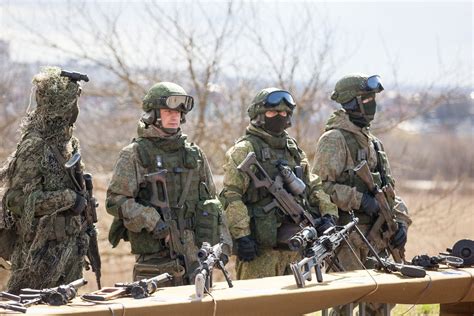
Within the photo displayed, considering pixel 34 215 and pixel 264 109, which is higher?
pixel 264 109

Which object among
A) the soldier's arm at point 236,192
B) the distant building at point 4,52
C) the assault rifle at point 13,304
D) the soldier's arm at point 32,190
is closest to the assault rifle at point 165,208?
the soldier's arm at point 236,192

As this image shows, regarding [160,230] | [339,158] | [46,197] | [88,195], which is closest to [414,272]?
[160,230]

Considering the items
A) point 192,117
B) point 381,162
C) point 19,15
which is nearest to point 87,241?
point 381,162

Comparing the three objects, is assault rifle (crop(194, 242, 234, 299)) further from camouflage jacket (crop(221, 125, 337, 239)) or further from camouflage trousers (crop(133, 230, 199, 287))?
camouflage jacket (crop(221, 125, 337, 239))

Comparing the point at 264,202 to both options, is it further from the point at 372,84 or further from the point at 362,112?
the point at 372,84

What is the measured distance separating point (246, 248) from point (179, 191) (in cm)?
72

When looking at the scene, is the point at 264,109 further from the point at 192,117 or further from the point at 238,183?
the point at 192,117

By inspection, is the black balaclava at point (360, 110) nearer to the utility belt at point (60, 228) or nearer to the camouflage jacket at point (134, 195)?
the camouflage jacket at point (134, 195)

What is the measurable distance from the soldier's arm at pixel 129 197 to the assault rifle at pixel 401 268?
1.53 meters

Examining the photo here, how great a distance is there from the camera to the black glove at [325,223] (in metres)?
8.66

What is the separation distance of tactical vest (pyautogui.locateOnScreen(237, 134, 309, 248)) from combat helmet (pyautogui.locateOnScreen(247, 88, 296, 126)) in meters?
0.17

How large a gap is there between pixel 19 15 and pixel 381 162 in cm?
741

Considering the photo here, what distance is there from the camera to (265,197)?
866cm

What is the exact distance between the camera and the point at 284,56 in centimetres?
1479
